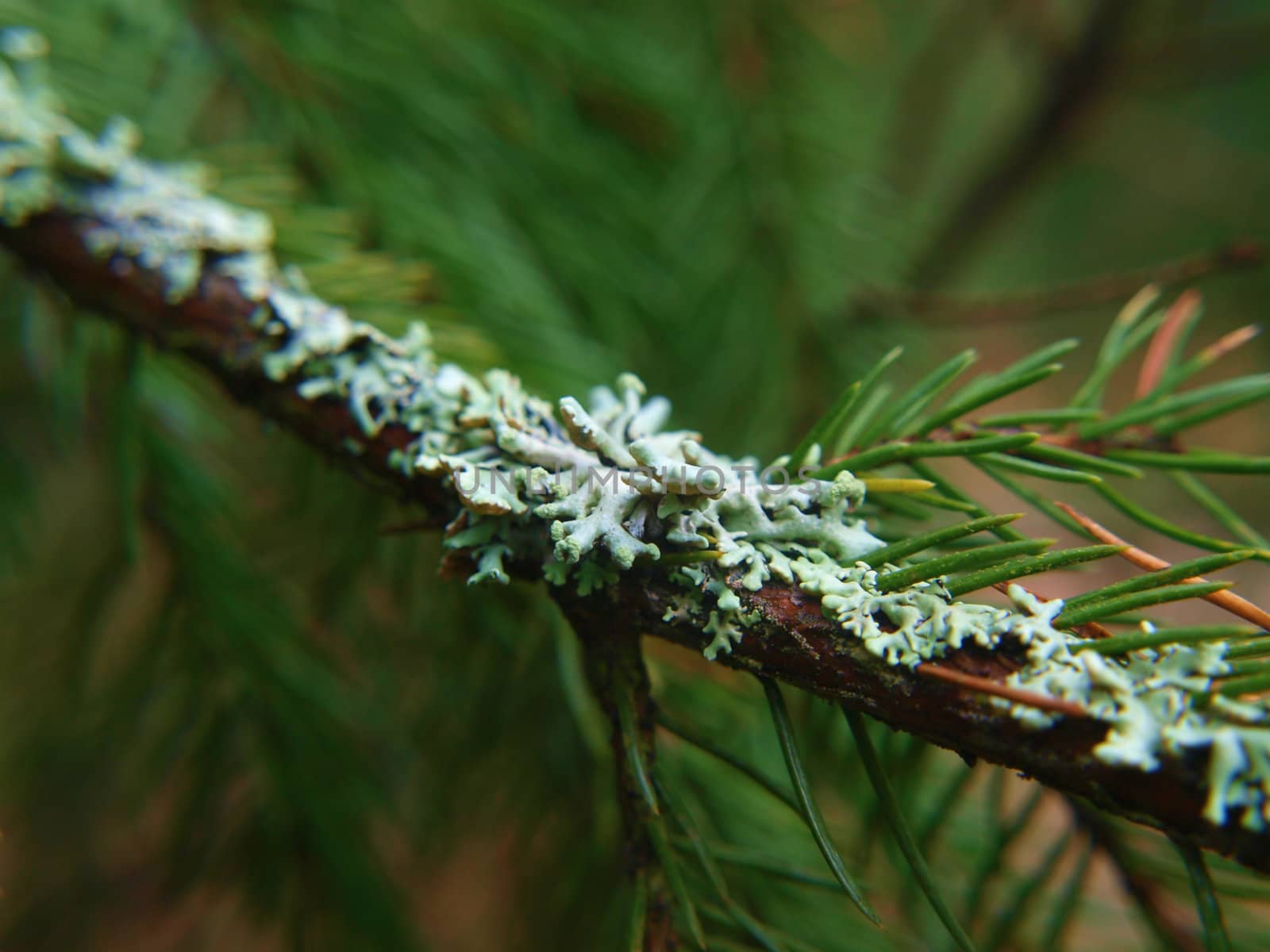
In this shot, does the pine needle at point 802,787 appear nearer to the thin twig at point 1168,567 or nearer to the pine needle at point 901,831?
the pine needle at point 901,831

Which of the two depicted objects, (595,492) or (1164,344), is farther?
(1164,344)

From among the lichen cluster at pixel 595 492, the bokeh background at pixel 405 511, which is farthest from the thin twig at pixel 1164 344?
the lichen cluster at pixel 595 492

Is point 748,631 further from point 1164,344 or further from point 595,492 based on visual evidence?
point 1164,344

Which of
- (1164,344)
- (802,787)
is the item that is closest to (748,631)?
(802,787)

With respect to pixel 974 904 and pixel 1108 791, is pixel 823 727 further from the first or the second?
pixel 1108 791

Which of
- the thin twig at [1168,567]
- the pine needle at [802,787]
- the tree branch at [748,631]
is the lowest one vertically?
the pine needle at [802,787]

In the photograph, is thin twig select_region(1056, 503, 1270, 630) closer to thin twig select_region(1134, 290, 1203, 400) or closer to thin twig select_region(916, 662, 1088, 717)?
thin twig select_region(916, 662, 1088, 717)

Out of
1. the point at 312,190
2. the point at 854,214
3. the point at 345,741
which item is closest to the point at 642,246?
the point at 854,214
